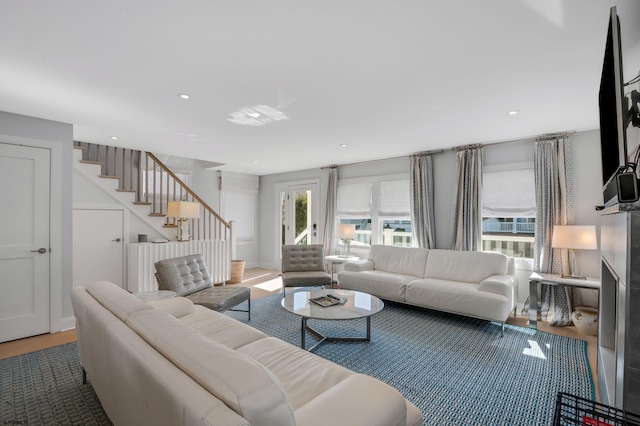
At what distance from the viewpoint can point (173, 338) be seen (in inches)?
48.4

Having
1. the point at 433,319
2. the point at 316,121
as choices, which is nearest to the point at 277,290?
the point at 433,319

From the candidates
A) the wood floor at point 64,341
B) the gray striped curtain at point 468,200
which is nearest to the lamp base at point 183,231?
the wood floor at point 64,341

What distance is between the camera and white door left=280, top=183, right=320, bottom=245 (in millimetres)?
6621

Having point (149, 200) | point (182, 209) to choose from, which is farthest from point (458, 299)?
point (149, 200)

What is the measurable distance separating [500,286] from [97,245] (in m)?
5.51

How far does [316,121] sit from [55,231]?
319 cm

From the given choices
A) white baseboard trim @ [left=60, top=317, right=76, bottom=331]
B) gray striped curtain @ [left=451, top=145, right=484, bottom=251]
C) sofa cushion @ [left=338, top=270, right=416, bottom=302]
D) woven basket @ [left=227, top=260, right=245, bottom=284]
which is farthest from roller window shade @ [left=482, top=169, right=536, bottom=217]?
white baseboard trim @ [left=60, top=317, right=76, bottom=331]

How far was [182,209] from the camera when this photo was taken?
4770 millimetres

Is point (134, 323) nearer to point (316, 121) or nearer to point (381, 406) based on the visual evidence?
point (381, 406)

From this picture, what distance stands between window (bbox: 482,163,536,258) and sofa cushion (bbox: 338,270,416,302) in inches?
54.2

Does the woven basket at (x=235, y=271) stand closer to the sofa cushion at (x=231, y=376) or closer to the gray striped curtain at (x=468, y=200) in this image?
the gray striped curtain at (x=468, y=200)

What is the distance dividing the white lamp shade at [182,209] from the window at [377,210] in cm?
273

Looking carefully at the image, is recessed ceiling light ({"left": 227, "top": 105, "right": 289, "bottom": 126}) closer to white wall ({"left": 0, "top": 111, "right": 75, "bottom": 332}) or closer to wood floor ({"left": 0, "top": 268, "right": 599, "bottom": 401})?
white wall ({"left": 0, "top": 111, "right": 75, "bottom": 332})

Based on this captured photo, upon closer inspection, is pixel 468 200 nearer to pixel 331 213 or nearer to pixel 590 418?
pixel 331 213
